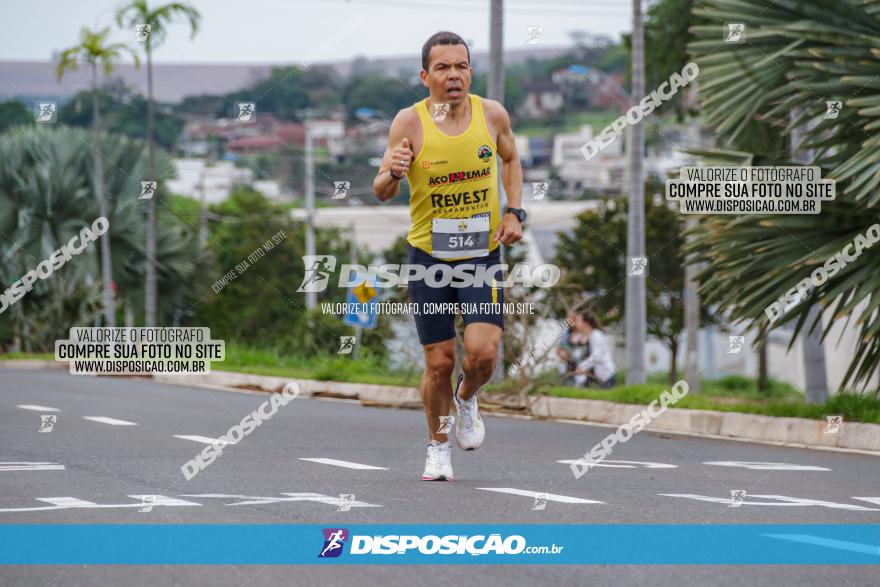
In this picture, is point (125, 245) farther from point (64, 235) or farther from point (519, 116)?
point (519, 116)

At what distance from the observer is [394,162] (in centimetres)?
823

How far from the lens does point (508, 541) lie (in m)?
6.27

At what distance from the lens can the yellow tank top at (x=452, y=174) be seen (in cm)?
848

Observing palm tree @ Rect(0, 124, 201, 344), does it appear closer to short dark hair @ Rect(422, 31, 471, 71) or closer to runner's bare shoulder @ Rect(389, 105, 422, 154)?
short dark hair @ Rect(422, 31, 471, 71)

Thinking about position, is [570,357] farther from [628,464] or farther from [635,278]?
[628,464]

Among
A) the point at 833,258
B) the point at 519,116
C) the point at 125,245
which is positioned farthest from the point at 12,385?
the point at 519,116

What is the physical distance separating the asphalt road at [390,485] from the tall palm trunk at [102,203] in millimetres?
22171

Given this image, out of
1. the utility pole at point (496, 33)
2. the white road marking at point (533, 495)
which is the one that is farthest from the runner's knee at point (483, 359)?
the utility pole at point (496, 33)

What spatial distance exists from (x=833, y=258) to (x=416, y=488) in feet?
21.2

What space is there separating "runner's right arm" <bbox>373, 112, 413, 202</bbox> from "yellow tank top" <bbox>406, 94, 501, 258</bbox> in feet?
0.39

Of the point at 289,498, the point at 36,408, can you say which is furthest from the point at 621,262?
the point at 289,498

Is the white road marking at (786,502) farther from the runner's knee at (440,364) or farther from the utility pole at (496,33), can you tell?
the utility pole at (496,33)

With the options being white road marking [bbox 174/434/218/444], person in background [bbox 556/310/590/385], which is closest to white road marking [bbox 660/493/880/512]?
white road marking [bbox 174/434/218/444]

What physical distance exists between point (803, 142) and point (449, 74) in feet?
24.0
